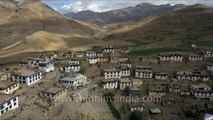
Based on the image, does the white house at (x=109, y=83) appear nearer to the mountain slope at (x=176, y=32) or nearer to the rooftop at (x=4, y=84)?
the rooftop at (x=4, y=84)

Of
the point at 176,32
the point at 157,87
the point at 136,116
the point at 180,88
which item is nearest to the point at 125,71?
the point at 157,87

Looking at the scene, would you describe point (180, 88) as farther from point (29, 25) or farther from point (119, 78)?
point (29, 25)

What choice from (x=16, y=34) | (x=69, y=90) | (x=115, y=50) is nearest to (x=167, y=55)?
(x=115, y=50)

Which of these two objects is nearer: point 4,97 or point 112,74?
point 4,97

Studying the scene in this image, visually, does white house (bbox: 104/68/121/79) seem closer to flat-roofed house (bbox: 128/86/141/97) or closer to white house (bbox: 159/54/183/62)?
flat-roofed house (bbox: 128/86/141/97)

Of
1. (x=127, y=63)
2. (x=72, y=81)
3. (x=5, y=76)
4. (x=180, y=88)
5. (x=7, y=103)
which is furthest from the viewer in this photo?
(x=127, y=63)

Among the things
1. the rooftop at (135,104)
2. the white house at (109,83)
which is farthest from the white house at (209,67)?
the white house at (109,83)
